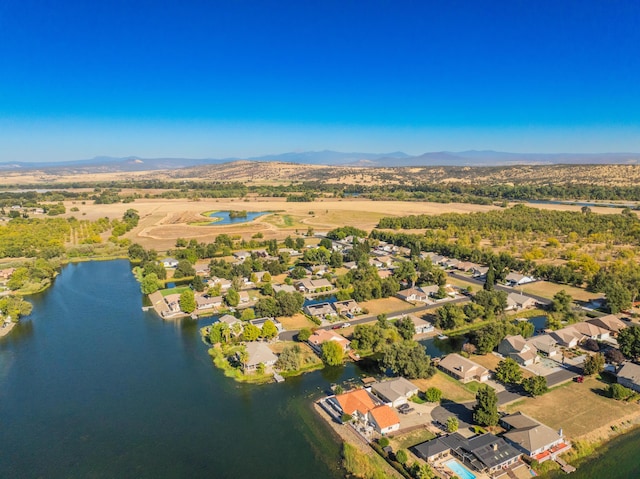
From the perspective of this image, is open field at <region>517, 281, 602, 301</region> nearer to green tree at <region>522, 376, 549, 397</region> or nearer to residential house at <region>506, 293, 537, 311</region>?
residential house at <region>506, 293, 537, 311</region>

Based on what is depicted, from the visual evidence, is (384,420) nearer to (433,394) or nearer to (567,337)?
(433,394)

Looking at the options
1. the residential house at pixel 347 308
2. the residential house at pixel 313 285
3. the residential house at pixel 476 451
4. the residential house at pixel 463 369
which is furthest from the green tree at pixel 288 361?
the residential house at pixel 313 285

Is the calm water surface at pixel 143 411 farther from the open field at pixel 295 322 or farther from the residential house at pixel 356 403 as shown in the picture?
the open field at pixel 295 322

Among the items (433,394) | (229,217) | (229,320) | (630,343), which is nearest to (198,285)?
(229,320)

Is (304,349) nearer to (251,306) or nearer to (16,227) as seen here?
(251,306)

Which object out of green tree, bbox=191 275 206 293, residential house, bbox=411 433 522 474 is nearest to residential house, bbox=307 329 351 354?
residential house, bbox=411 433 522 474

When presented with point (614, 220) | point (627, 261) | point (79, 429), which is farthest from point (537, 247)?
point (79, 429)

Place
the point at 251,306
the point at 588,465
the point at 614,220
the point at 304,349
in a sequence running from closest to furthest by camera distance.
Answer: the point at 588,465
the point at 304,349
the point at 251,306
the point at 614,220
